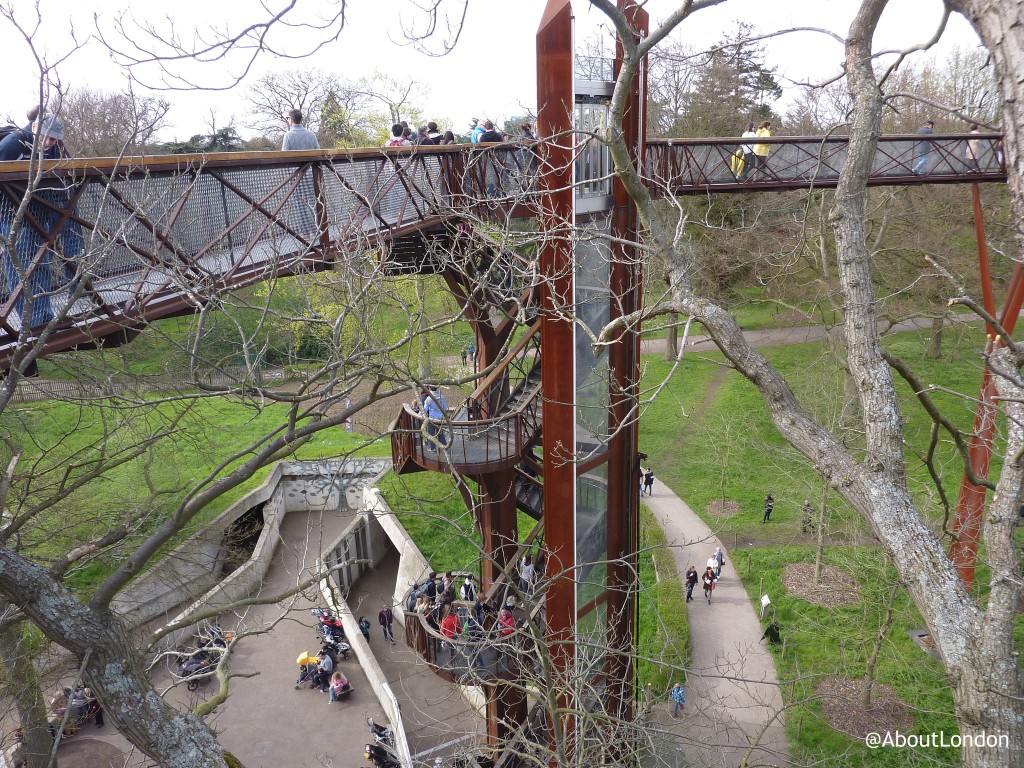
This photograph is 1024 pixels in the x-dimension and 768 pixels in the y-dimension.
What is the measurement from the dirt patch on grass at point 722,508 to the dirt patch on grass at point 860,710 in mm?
5356

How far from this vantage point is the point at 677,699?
10.6 metres

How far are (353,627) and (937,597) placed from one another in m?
12.0

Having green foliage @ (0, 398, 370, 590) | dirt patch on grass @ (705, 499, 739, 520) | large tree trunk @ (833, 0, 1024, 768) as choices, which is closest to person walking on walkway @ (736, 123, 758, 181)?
dirt patch on grass @ (705, 499, 739, 520)

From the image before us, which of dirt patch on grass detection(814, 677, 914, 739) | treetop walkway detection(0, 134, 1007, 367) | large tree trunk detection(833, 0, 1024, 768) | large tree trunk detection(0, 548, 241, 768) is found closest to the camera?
large tree trunk detection(833, 0, 1024, 768)

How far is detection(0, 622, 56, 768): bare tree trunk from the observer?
8172mm

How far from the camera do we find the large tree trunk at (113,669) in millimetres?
3781

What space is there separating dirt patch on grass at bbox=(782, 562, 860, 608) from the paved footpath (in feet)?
3.25

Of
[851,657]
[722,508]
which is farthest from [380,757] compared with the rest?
[722,508]

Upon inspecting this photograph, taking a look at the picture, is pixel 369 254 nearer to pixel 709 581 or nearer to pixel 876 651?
pixel 876 651

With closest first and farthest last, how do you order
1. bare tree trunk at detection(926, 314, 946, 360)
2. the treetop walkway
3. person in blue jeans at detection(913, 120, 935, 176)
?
the treetop walkway → person in blue jeans at detection(913, 120, 935, 176) → bare tree trunk at detection(926, 314, 946, 360)

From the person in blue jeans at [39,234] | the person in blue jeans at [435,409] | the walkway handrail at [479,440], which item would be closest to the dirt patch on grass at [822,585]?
the walkway handrail at [479,440]

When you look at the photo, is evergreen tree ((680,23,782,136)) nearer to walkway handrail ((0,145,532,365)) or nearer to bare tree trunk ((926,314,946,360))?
bare tree trunk ((926,314,946,360))

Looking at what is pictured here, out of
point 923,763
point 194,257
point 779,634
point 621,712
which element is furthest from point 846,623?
point 194,257

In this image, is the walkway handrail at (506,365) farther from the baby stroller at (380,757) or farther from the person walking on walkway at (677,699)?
the baby stroller at (380,757)
